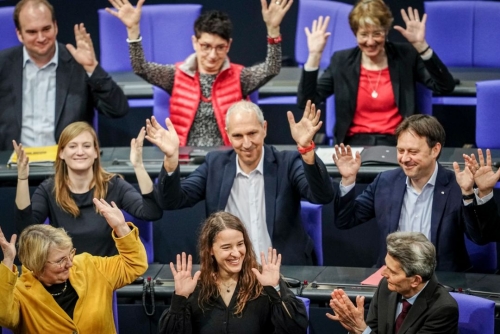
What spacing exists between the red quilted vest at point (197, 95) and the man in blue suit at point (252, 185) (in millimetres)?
727

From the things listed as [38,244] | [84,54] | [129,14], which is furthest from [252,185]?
[129,14]

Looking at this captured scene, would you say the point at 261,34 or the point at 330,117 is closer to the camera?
the point at 330,117

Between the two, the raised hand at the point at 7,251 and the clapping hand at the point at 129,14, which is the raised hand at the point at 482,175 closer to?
the raised hand at the point at 7,251

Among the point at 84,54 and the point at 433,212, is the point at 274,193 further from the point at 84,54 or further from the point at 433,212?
the point at 84,54

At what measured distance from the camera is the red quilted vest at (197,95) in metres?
4.73

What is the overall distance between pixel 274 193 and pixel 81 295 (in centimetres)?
92

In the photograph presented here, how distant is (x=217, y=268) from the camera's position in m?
3.45

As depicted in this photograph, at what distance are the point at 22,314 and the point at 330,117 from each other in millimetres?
2257

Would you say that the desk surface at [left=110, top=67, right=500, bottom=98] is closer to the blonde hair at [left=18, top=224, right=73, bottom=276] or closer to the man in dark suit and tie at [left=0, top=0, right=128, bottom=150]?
the man in dark suit and tie at [left=0, top=0, right=128, bottom=150]

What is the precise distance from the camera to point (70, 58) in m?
4.80

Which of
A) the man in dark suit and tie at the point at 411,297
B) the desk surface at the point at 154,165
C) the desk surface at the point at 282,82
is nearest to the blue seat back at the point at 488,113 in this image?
the desk surface at the point at 154,165

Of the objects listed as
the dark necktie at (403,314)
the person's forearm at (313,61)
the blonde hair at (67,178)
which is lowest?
the dark necktie at (403,314)

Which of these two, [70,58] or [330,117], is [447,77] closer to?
[330,117]

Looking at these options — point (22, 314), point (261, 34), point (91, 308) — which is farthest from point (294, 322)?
point (261, 34)
